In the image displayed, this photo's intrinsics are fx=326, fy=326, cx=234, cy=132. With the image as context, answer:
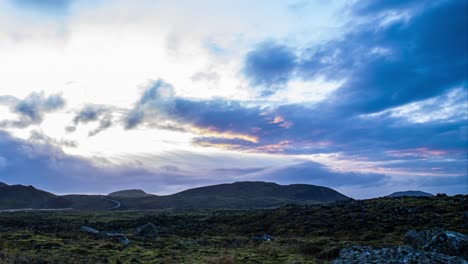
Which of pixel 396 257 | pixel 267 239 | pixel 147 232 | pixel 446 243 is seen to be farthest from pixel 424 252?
pixel 147 232

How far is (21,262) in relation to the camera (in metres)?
18.7

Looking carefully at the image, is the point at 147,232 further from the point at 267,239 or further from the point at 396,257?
the point at 396,257

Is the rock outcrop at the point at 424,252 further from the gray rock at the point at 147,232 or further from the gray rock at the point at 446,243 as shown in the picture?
the gray rock at the point at 147,232

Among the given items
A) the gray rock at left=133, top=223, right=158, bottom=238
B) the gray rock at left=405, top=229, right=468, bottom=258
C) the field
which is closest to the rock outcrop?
the gray rock at left=405, top=229, right=468, bottom=258

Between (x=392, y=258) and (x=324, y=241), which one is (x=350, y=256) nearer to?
(x=392, y=258)

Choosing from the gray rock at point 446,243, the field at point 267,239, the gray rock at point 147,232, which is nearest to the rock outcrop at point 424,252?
the gray rock at point 446,243

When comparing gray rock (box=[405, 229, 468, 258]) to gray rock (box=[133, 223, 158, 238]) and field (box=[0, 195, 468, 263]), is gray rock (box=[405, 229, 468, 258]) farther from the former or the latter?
gray rock (box=[133, 223, 158, 238])

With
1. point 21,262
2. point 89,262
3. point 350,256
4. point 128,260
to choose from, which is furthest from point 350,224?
point 21,262

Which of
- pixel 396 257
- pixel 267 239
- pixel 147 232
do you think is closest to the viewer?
pixel 396 257

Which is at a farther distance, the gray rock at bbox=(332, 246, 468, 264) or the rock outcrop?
the rock outcrop

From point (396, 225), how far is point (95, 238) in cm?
3322

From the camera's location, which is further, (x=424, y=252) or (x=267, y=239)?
(x=267, y=239)

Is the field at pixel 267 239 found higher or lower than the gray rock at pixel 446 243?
lower

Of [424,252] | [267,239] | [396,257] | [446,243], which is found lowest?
[267,239]
